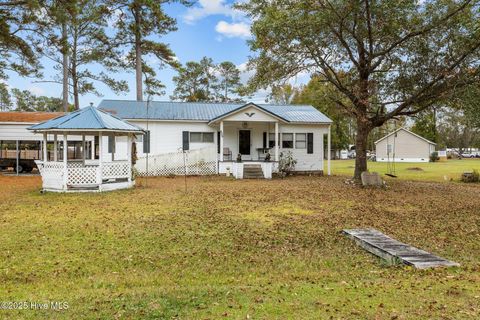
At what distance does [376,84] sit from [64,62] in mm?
24190

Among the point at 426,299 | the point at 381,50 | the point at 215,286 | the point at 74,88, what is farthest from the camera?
the point at 74,88

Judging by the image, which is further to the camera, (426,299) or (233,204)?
(233,204)

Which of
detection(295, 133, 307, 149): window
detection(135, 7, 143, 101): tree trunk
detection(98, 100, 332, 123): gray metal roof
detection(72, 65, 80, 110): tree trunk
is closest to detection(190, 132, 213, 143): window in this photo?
detection(98, 100, 332, 123): gray metal roof

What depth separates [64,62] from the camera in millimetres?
29547

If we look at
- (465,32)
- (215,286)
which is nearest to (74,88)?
(465,32)

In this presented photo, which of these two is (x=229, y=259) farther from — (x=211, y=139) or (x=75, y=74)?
(x=75, y=74)

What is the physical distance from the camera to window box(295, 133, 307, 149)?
24156 mm

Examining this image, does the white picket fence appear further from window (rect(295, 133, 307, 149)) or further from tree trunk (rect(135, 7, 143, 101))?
tree trunk (rect(135, 7, 143, 101))

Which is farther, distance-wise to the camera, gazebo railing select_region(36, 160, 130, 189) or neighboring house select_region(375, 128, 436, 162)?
neighboring house select_region(375, 128, 436, 162)

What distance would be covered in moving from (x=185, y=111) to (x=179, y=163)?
3954mm

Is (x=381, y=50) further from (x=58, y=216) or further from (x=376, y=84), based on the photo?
(x=58, y=216)

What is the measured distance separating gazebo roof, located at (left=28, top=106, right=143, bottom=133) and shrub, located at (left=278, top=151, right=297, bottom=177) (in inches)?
390

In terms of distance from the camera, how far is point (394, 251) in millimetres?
6637

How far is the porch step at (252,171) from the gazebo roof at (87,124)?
6.93 m
